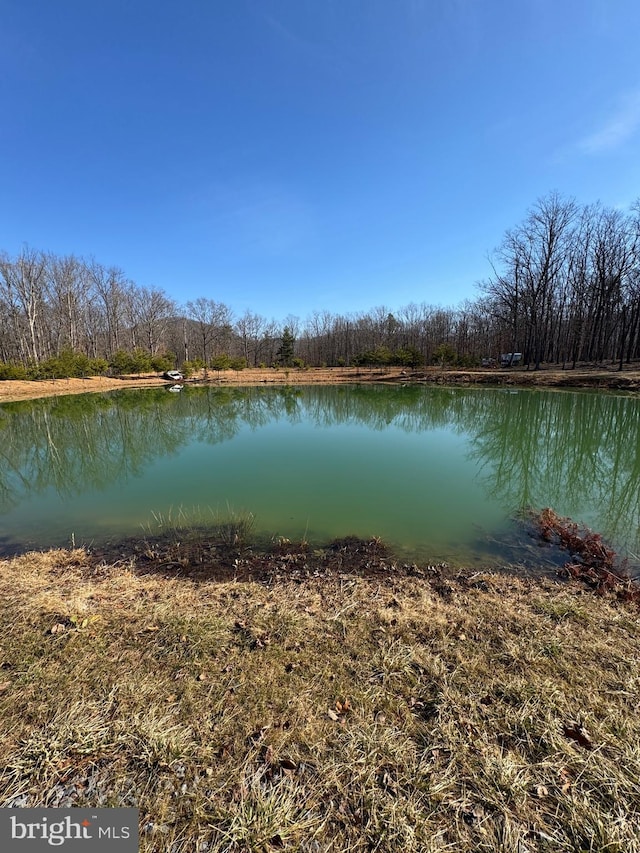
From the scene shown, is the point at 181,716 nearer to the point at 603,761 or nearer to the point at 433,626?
the point at 433,626

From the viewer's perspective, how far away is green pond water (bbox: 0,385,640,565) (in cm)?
613

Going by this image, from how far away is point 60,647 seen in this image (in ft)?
9.60

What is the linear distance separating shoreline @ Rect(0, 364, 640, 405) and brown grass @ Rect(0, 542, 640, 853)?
25368 mm

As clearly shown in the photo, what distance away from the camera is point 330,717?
2.34 meters

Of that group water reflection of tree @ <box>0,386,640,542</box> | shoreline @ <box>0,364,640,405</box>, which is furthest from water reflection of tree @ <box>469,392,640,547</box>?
shoreline @ <box>0,364,640,405</box>

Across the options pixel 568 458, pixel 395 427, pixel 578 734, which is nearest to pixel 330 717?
pixel 578 734

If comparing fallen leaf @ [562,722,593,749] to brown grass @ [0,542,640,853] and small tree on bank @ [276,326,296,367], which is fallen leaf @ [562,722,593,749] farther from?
small tree on bank @ [276,326,296,367]

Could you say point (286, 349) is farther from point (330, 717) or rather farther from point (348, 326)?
point (330, 717)

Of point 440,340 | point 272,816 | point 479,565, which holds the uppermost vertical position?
point 440,340

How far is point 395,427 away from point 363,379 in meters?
23.7

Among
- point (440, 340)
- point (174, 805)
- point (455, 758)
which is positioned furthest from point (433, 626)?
point (440, 340)

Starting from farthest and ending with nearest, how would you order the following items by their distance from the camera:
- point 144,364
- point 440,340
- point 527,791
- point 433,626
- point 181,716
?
point 440,340 → point 144,364 → point 433,626 → point 181,716 → point 527,791

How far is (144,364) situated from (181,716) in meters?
40.9

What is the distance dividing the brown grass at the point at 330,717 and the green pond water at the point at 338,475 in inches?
82.8
